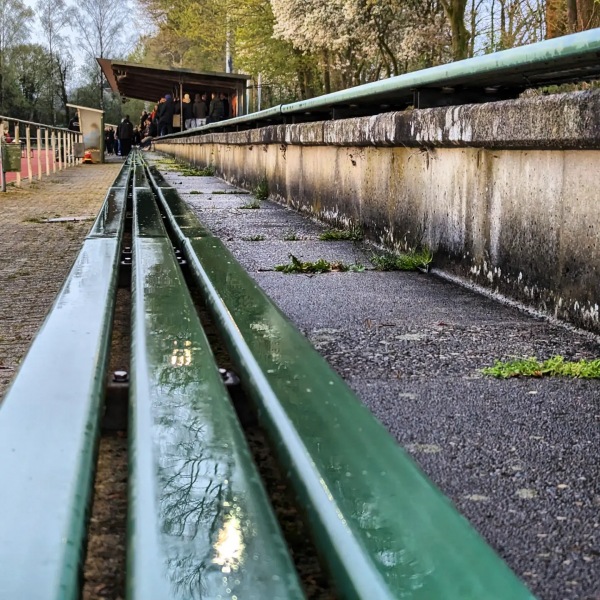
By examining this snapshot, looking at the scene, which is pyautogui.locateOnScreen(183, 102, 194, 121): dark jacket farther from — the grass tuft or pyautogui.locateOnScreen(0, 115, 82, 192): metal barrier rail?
the grass tuft

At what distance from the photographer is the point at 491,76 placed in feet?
11.3

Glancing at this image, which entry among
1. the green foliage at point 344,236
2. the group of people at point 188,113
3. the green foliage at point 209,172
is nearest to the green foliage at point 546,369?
the green foliage at point 344,236

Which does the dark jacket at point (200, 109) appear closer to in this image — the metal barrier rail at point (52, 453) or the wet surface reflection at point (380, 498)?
the metal barrier rail at point (52, 453)

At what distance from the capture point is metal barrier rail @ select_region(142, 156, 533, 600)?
100 centimetres

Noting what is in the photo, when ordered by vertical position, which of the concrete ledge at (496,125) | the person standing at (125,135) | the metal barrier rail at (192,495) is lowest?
the metal barrier rail at (192,495)

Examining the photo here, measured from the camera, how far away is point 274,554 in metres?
1.03

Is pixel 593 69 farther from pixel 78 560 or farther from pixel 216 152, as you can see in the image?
pixel 216 152

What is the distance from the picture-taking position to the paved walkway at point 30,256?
11.7ft

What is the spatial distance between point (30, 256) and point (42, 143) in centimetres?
1535

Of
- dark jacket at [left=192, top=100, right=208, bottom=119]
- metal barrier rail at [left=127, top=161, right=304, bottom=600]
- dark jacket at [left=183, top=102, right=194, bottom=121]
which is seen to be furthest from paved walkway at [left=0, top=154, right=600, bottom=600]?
dark jacket at [left=183, top=102, right=194, bottom=121]

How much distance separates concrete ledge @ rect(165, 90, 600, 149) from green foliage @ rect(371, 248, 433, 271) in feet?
1.65

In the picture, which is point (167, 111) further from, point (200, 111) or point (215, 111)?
point (215, 111)

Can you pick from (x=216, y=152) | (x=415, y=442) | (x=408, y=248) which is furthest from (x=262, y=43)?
(x=415, y=442)

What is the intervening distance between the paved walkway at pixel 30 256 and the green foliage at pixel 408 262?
1.54 meters
